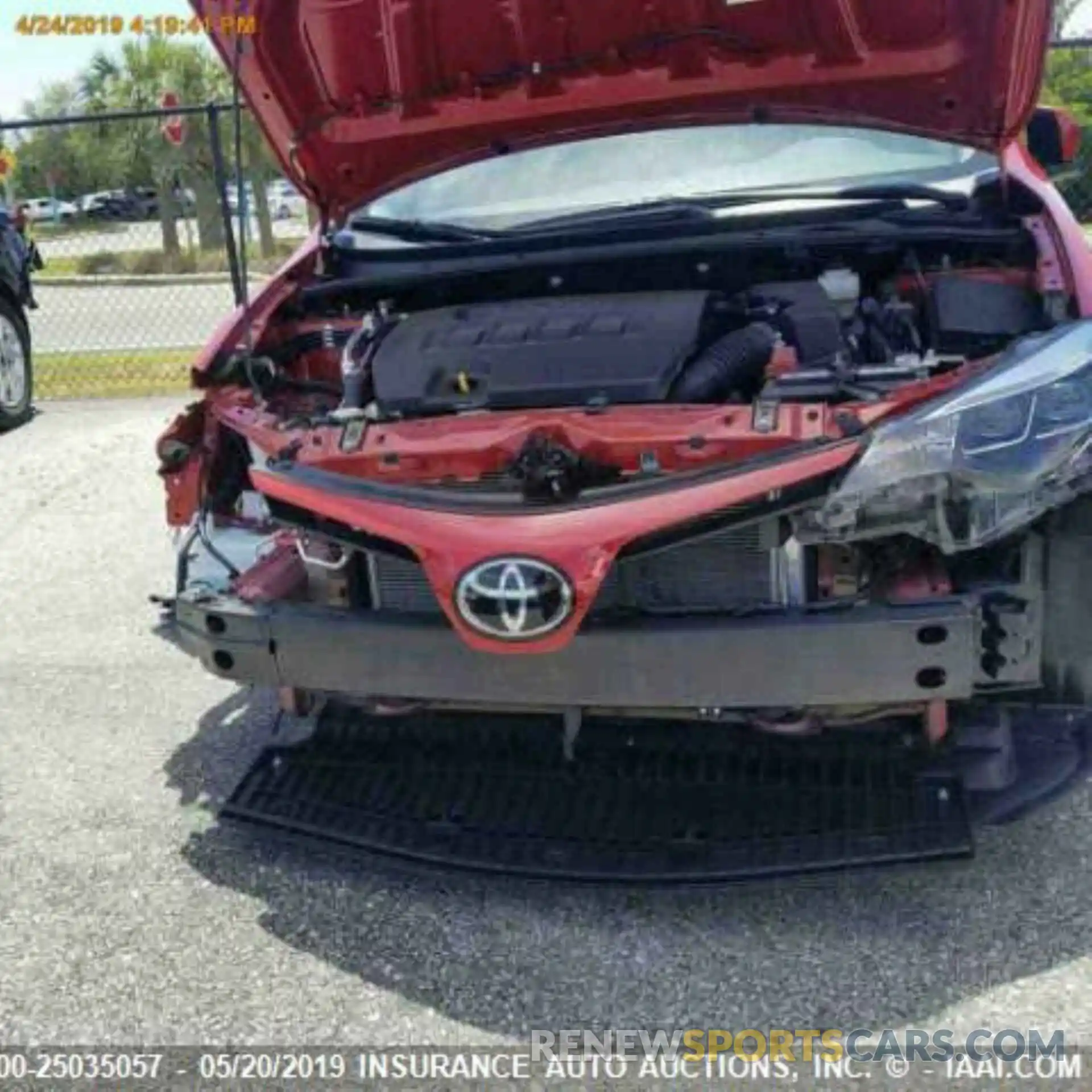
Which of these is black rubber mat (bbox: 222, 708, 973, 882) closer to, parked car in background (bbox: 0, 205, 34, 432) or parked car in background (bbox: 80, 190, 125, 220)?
parked car in background (bbox: 0, 205, 34, 432)

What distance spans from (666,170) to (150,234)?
26.7 metres

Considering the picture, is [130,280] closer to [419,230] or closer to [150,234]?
[150,234]

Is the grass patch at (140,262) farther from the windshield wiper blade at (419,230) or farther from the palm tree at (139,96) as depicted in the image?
the windshield wiper blade at (419,230)

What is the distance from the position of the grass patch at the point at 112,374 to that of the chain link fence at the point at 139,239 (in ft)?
0.07

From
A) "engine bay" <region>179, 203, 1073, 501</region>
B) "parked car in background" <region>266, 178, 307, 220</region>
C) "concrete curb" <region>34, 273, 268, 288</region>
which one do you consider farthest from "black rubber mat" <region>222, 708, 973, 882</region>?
"concrete curb" <region>34, 273, 268, 288</region>

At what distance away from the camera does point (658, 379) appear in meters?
3.05

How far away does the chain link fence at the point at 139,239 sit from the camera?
33.2 ft

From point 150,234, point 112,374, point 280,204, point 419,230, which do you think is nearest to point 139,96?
point 150,234

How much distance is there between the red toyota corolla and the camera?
2732 mm

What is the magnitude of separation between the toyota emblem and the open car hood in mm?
1805

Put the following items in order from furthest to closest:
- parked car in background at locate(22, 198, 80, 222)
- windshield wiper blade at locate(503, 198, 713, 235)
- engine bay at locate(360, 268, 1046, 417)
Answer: parked car in background at locate(22, 198, 80, 222), windshield wiper blade at locate(503, 198, 713, 235), engine bay at locate(360, 268, 1046, 417)

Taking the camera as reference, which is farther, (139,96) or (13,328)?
(139,96)

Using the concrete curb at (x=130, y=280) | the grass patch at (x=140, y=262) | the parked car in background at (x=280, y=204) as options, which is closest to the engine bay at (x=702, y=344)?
the parked car in background at (x=280, y=204)

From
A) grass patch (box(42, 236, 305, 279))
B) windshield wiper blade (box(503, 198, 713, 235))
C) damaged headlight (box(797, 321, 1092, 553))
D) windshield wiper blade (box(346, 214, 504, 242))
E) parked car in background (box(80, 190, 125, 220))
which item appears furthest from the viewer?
parked car in background (box(80, 190, 125, 220))
